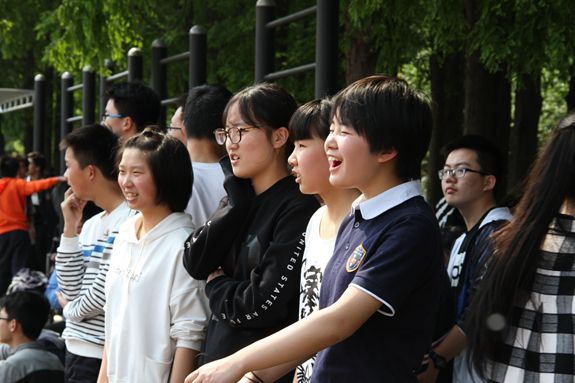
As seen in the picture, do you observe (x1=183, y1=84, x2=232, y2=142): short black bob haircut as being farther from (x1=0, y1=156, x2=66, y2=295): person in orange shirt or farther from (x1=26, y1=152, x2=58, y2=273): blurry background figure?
(x1=26, y1=152, x2=58, y2=273): blurry background figure

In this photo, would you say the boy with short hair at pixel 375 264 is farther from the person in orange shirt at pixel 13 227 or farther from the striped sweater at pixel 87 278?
the person in orange shirt at pixel 13 227

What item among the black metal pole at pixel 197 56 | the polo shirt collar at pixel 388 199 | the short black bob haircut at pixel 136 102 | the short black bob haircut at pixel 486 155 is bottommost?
the polo shirt collar at pixel 388 199

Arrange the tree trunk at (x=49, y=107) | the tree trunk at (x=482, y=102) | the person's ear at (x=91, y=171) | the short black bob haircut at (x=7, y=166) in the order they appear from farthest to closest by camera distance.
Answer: the tree trunk at (x=49, y=107) < the short black bob haircut at (x=7, y=166) < the tree trunk at (x=482, y=102) < the person's ear at (x=91, y=171)

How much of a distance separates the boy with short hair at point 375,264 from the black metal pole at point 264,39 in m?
2.98

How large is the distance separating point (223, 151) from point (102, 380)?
4.41 feet

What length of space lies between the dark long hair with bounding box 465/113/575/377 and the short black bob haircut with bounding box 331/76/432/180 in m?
0.35

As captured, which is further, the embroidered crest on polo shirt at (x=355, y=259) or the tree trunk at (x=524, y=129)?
the tree trunk at (x=524, y=129)

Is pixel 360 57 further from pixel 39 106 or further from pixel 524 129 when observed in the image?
pixel 39 106

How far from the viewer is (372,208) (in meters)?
1.81

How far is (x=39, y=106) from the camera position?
451 inches

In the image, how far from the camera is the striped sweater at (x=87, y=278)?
10.2ft

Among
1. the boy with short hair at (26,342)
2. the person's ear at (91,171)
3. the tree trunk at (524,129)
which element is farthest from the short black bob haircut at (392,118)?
the tree trunk at (524,129)

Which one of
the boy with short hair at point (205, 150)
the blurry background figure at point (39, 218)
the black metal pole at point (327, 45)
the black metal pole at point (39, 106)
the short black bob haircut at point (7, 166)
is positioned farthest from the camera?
the black metal pole at point (39, 106)

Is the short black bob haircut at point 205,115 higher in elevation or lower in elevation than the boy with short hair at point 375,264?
higher
